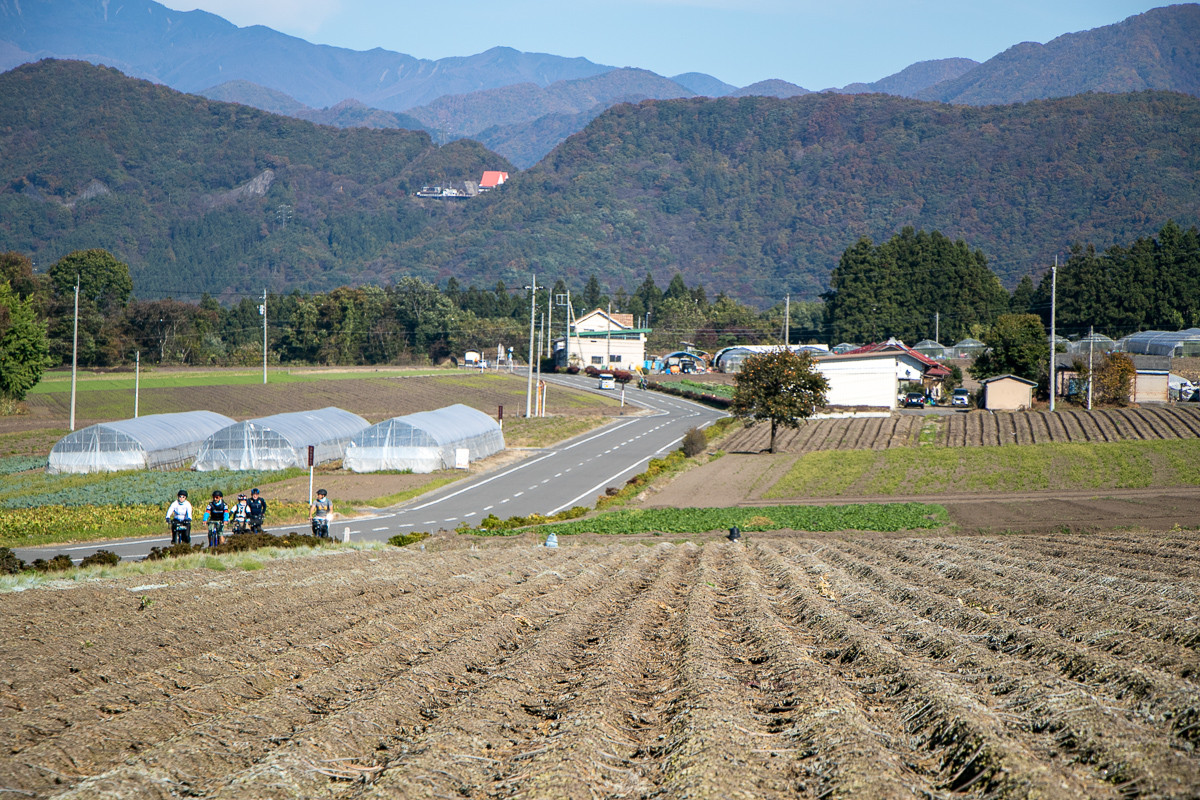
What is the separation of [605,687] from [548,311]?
446ft

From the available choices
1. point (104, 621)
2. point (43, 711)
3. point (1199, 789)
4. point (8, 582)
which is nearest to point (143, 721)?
point (43, 711)

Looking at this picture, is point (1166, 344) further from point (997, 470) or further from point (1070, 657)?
point (1070, 657)

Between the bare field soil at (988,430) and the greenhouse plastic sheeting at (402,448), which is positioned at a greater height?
the bare field soil at (988,430)

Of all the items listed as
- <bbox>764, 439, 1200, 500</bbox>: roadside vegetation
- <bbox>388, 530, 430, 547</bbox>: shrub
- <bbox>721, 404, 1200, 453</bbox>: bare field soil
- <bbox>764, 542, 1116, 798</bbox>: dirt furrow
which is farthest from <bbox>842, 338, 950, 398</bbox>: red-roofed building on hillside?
<bbox>764, 542, 1116, 798</bbox>: dirt furrow

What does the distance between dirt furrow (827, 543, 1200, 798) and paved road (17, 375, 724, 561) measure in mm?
24493

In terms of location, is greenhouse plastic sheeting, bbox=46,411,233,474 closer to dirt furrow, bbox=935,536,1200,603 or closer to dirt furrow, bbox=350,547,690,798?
dirt furrow, bbox=935,536,1200,603

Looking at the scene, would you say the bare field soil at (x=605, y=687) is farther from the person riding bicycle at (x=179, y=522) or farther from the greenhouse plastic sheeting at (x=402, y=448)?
the greenhouse plastic sheeting at (x=402, y=448)

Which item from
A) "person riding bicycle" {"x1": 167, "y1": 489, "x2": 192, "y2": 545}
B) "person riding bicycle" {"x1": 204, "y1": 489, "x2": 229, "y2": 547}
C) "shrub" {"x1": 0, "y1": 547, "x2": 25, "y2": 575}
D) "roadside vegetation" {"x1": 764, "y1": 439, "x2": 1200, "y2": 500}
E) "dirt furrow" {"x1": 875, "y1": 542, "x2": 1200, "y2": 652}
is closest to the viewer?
"dirt furrow" {"x1": 875, "y1": 542, "x2": 1200, "y2": 652}

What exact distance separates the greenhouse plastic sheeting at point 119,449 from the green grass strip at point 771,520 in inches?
1154

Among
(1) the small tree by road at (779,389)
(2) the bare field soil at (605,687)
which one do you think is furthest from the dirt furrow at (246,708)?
(1) the small tree by road at (779,389)

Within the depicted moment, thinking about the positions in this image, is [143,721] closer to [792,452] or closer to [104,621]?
[104,621]

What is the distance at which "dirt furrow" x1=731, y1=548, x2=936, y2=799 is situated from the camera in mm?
7945

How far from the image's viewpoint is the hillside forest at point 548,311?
12738cm

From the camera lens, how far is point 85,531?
115 ft
